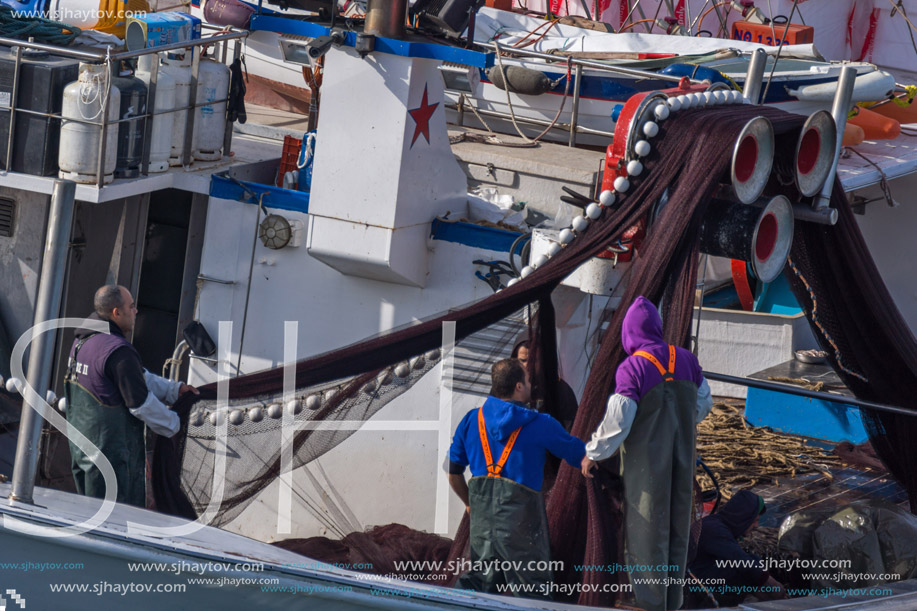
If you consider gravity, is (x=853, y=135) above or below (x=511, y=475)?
above

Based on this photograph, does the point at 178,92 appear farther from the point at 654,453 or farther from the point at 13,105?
the point at 654,453

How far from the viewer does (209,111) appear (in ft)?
22.9

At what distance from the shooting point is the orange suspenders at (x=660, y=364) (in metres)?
4.58

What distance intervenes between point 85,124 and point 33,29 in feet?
3.01

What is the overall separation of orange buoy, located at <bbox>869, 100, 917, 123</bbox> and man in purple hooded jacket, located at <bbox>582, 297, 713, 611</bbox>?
7480mm

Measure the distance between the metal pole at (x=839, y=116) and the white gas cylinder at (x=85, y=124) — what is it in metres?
3.83

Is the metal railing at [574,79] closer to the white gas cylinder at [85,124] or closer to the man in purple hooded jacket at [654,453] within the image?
the white gas cylinder at [85,124]

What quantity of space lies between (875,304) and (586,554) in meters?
2.17

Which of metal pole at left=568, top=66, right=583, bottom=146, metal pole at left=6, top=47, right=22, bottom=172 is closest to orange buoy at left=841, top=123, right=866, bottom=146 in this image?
metal pole at left=568, top=66, right=583, bottom=146

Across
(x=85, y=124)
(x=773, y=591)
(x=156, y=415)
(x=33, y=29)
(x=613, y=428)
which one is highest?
(x=33, y=29)

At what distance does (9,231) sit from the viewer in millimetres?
7020

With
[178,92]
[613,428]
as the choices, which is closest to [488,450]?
[613,428]

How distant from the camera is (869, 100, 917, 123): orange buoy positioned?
438 inches

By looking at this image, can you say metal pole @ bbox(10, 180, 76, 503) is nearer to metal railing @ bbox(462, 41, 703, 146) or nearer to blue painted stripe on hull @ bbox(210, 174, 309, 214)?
blue painted stripe on hull @ bbox(210, 174, 309, 214)
